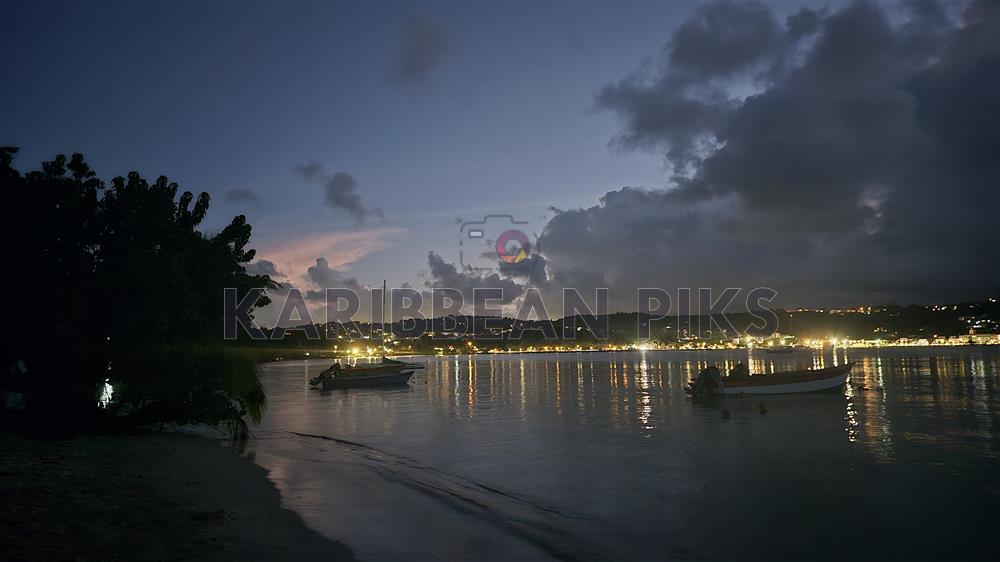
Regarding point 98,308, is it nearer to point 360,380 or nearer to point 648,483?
point 648,483

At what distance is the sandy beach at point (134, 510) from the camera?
350 inches

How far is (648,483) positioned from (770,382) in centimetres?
3595

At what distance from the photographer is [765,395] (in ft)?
168

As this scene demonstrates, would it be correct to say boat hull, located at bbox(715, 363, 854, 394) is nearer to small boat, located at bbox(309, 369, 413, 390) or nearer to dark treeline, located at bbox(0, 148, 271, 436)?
small boat, located at bbox(309, 369, 413, 390)

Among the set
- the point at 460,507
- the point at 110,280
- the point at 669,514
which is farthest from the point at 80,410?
the point at 669,514

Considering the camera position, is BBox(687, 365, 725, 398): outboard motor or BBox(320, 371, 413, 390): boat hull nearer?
BBox(687, 365, 725, 398): outboard motor

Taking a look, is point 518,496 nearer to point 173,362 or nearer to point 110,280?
point 173,362

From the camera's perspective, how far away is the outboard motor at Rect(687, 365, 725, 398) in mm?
48375

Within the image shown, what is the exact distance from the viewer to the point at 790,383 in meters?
52.3

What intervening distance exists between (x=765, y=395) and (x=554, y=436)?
28.0 m

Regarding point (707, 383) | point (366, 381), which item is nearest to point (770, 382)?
point (707, 383)

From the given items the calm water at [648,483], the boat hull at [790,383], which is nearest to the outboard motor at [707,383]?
the boat hull at [790,383]


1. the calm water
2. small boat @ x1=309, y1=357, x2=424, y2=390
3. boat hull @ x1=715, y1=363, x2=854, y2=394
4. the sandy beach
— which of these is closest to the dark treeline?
the sandy beach

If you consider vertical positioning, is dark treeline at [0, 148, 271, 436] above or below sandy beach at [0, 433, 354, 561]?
above
